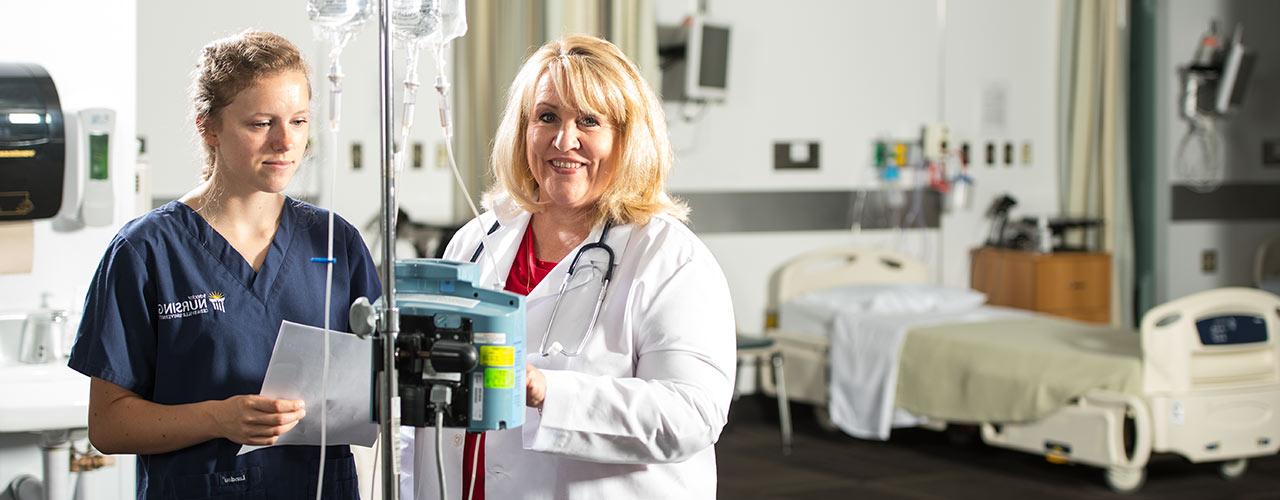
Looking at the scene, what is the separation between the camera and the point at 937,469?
16.8 ft

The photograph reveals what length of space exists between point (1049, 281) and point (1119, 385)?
176cm

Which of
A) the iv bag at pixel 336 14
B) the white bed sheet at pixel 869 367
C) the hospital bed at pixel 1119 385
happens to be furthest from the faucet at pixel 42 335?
the white bed sheet at pixel 869 367

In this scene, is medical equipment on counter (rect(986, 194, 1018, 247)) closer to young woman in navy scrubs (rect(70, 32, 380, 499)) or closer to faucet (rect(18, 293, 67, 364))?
faucet (rect(18, 293, 67, 364))

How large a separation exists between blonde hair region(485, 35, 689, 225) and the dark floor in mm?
2857

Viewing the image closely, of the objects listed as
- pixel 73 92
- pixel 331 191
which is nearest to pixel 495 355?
pixel 331 191

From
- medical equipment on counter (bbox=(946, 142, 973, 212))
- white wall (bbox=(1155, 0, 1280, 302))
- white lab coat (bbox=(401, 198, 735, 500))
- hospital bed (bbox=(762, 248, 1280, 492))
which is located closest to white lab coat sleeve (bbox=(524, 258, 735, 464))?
white lab coat (bbox=(401, 198, 735, 500))

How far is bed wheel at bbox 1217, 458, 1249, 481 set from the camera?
4957mm

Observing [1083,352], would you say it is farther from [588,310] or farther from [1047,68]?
[588,310]

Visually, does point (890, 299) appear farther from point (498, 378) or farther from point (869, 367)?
point (498, 378)

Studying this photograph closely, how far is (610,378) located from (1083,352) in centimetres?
351

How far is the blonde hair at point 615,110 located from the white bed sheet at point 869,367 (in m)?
3.58

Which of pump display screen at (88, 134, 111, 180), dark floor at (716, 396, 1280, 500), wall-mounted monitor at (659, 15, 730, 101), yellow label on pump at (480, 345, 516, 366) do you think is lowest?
dark floor at (716, 396, 1280, 500)

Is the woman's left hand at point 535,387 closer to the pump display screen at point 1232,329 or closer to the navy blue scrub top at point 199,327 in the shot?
the navy blue scrub top at point 199,327

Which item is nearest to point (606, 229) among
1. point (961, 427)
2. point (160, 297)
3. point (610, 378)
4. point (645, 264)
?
point (645, 264)
